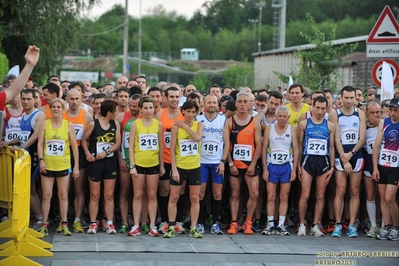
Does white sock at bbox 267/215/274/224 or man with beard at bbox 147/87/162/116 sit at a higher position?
man with beard at bbox 147/87/162/116

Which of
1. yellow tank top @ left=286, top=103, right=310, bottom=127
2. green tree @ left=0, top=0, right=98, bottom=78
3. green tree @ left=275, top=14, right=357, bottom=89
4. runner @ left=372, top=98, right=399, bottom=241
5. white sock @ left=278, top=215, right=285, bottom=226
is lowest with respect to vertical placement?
white sock @ left=278, top=215, right=285, bottom=226

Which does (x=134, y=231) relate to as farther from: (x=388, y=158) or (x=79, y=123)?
(x=388, y=158)

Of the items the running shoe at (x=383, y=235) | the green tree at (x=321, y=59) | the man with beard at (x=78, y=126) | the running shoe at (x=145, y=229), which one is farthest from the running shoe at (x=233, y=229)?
the green tree at (x=321, y=59)

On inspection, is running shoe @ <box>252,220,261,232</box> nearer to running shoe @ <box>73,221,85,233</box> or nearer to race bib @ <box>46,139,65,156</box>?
running shoe @ <box>73,221,85,233</box>

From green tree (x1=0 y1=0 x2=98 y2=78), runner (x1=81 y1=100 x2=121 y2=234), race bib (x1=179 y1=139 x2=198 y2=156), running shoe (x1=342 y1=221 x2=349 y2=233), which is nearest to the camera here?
race bib (x1=179 y1=139 x2=198 y2=156)

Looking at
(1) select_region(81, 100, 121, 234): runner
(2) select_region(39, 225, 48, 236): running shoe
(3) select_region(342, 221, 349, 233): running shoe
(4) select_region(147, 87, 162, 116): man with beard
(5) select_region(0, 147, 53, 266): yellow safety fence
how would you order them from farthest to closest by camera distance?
(4) select_region(147, 87, 162, 116): man with beard
(3) select_region(342, 221, 349, 233): running shoe
(1) select_region(81, 100, 121, 234): runner
(2) select_region(39, 225, 48, 236): running shoe
(5) select_region(0, 147, 53, 266): yellow safety fence

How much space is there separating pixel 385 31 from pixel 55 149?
22.0ft

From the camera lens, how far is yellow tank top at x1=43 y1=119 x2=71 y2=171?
1216 centimetres

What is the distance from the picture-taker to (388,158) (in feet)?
41.1

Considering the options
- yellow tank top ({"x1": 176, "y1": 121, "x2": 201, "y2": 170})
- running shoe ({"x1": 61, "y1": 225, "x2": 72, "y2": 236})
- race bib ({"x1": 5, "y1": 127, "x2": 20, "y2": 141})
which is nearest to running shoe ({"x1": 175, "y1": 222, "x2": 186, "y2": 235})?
yellow tank top ({"x1": 176, "y1": 121, "x2": 201, "y2": 170})

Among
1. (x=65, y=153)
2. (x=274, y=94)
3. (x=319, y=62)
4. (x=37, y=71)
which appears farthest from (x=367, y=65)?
(x=65, y=153)

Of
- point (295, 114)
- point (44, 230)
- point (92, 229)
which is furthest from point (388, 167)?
point (44, 230)

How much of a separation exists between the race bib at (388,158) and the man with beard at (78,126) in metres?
4.50

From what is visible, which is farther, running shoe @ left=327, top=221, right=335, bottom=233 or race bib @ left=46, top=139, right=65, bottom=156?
running shoe @ left=327, top=221, right=335, bottom=233
